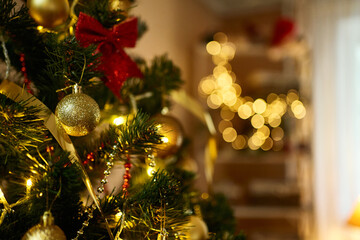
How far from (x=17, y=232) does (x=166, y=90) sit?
376 millimetres

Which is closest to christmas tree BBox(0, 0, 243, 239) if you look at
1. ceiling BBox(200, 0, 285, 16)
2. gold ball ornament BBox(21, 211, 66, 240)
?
gold ball ornament BBox(21, 211, 66, 240)

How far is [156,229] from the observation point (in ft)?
1.49

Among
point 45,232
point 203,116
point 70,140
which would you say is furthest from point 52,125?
point 203,116

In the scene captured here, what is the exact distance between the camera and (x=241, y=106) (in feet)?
7.36

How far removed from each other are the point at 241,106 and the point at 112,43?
5.81ft

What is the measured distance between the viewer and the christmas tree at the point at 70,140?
17.0 inches

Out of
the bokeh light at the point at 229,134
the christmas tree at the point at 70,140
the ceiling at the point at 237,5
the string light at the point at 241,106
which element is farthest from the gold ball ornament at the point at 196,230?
the ceiling at the point at 237,5

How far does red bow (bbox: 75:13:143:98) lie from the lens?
497mm

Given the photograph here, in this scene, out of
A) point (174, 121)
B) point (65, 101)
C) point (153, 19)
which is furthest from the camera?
point (153, 19)

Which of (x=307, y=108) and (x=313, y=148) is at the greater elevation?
(x=307, y=108)

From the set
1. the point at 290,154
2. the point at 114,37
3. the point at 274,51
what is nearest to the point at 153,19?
the point at 274,51

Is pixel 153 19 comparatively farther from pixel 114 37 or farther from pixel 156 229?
pixel 156 229

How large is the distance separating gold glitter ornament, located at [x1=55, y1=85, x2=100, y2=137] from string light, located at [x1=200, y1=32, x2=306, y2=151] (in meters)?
1.79

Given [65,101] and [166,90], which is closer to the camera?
[65,101]
